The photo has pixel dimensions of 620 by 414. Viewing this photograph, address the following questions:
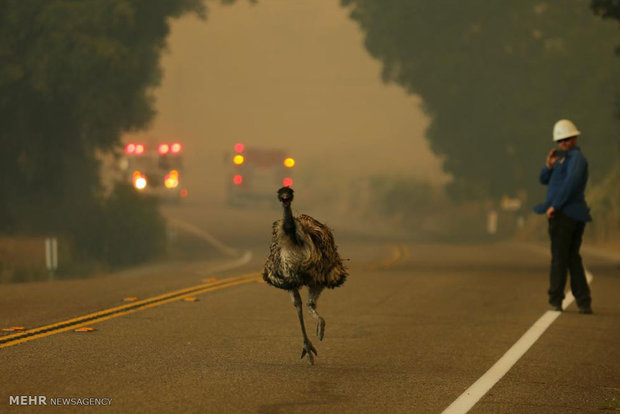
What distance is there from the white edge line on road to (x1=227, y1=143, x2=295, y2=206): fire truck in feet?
153

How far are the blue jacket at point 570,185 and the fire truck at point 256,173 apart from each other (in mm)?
45572

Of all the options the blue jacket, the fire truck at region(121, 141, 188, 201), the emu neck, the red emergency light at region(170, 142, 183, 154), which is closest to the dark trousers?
the blue jacket

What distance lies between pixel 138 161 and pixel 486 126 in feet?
53.6

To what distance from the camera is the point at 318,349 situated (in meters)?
10.3

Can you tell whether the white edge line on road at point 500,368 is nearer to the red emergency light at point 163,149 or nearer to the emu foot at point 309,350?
the emu foot at point 309,350

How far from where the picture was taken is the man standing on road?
43.1 feet

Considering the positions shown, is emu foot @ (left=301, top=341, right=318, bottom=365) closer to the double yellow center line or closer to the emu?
the emu

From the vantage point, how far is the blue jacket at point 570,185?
13109 millimetres

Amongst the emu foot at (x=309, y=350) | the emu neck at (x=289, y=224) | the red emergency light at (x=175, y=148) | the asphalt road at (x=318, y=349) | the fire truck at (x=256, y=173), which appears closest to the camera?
the asphalt road at (x=318, y=349)

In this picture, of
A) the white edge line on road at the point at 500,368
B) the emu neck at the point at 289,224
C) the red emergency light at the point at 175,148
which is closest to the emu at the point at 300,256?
the emu neck at the point at 289,224

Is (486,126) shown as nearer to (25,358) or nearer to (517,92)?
(517,92)

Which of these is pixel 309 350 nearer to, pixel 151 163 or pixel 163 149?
pixel 163 149

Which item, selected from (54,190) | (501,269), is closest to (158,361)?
(501,269)

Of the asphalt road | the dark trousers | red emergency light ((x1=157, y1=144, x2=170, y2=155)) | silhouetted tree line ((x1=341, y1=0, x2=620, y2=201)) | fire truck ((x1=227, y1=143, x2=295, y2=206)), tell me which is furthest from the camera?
fire truck ((x1=227, y1=143, x2=295, y2=206))
